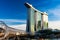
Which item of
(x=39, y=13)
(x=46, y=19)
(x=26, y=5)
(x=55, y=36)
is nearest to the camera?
(x=55, y=36)

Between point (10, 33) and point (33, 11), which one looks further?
point (33, 11)

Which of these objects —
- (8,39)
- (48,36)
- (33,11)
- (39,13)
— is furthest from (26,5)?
(8,39)

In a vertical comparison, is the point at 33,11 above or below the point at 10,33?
above

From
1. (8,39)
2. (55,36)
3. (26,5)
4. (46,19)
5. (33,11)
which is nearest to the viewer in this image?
(8,39)

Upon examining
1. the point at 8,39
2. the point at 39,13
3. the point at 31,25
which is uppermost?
the point at 39,13

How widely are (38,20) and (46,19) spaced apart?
40.7 inches

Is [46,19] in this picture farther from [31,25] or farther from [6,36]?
[6,36]

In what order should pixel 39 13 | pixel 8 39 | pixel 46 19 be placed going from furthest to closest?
pixel 46 19 → pixel 39 13 → pixel 8 39

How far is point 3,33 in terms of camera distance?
4027 millimetres

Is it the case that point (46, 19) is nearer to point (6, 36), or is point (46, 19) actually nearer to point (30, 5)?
point (30, 5)

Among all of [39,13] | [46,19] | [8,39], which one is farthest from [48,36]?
[46,19]

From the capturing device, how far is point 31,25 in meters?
8.35

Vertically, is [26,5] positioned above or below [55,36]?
above

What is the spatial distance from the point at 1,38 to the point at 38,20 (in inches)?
206
